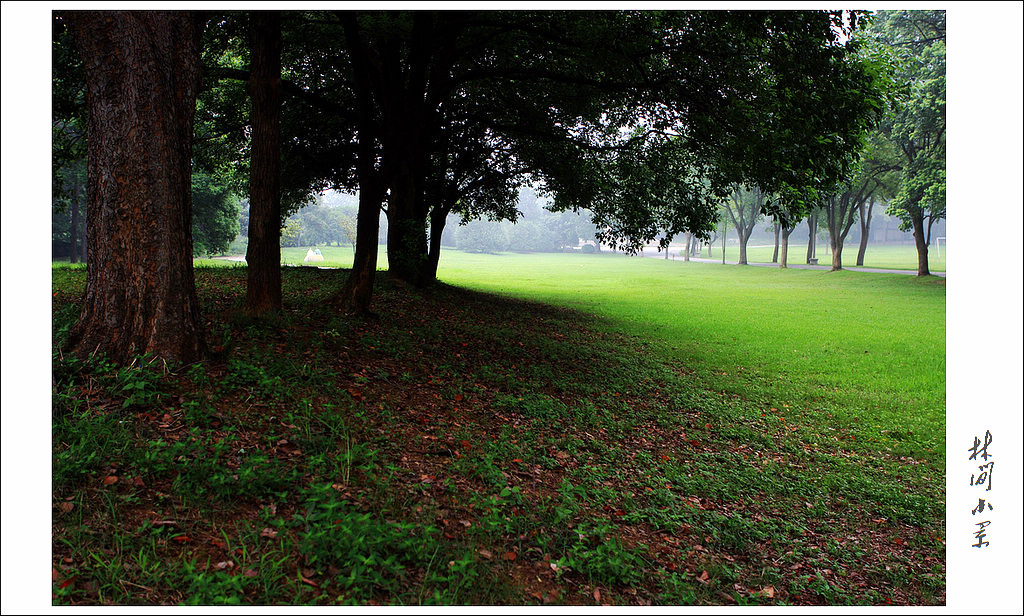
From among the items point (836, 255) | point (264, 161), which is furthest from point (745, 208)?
point (264, 161)

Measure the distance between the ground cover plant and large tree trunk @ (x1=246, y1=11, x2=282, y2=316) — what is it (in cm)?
60

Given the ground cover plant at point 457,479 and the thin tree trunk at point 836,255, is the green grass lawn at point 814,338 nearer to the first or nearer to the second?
the ground cover plant at point 457,479

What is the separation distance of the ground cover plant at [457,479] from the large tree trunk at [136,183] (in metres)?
0.43

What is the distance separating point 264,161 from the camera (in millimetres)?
8570

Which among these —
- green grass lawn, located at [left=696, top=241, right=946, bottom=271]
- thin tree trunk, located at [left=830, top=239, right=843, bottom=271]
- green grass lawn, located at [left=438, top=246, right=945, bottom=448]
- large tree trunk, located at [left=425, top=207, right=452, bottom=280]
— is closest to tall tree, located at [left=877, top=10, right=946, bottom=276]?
green grass lawn, located at [left=438, top=246, right=945, bottom=448]

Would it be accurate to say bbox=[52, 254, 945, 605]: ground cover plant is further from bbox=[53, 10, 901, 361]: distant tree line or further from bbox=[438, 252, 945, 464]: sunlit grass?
bbox=[53, 10, 901, 361]: distant tree line

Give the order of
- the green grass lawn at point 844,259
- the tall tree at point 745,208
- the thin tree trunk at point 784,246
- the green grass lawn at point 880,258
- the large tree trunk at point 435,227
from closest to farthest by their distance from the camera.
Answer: the large tree trunk at point 435,227, the thin tree trunk at point 784,246, the green grass lawn at point 844,259, the green grass lawn at point 880,258, the tall tree at point 745,208

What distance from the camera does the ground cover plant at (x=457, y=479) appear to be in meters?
3.98

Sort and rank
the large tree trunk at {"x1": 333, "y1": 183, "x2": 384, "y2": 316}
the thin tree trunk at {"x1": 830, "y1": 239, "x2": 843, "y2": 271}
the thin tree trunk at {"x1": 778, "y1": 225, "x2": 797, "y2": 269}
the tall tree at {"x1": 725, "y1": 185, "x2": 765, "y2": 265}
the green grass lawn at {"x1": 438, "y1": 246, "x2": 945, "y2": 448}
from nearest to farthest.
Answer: the large tree trunk at {"x1": 333, "y1": 183, "x2": 384, "y2": 316}, the green grass lawn at {"x1": 438, "y1": 246, "x2": 945, "y2": 448}, the thin tree trunk at {"x1": 830, "y1": 239, "x2": 843, "y2": 271}, the thin tree trunk at {"x1": 778, "y1": 225, "x2": 797, "y2": 269}, the tall tree at {"x1": 725, "y1": 185, "x2": 765, "y2": 265}

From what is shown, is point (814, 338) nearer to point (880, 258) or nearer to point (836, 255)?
point (836, 255)

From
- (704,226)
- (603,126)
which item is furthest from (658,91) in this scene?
(603,126)

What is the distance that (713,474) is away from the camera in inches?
278

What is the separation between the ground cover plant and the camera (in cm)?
398

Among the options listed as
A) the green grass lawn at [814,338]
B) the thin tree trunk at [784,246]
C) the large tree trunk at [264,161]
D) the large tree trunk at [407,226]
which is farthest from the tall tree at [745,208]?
the large tree trunk at [264,161]
